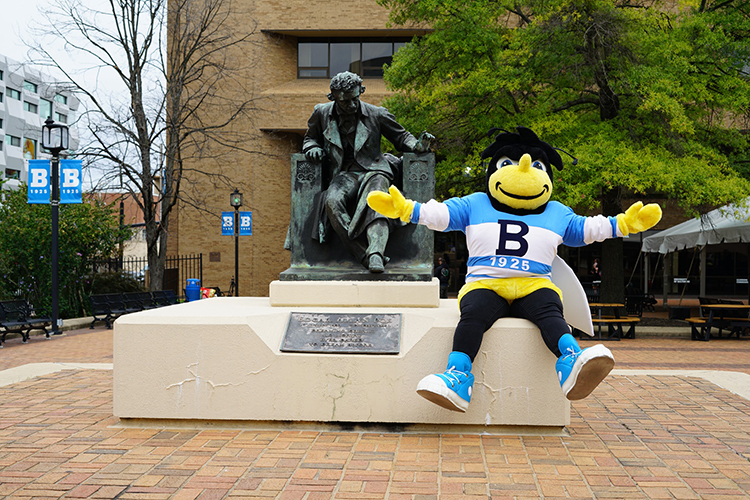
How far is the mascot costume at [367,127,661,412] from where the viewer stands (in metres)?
4.45

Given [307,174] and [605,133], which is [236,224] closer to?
[605,133]

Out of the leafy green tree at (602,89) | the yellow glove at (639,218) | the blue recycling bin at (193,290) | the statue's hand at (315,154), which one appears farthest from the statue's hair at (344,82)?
the blue recycling bin at (193,290)

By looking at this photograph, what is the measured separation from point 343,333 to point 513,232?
4.84ft

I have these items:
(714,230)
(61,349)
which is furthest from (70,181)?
(714,230)

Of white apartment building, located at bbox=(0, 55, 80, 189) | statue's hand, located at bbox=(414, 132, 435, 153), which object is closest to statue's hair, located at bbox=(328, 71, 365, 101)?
statue's hand, located at bbox=(414, 132, 435, 153)

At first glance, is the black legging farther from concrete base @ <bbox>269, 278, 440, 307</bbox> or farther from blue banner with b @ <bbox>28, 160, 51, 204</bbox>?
blue banner with b @ <bbox>28, 160, 51, 204</bbox>

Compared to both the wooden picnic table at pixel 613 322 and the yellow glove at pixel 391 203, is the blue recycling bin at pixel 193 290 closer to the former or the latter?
the wooden picnic table at pixel 613 322

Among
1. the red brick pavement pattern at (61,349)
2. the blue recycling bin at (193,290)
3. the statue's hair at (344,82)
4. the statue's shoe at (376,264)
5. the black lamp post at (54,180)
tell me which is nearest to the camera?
the statue's shoe at (376,264)

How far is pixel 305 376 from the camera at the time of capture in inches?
186

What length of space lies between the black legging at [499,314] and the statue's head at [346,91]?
2.21 m

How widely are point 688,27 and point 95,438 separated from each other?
13.1 m

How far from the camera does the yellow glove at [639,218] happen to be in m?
4.42

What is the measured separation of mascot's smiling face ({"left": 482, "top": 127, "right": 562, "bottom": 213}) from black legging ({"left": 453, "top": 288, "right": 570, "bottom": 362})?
657 mm

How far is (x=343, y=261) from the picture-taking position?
6.11 meters
